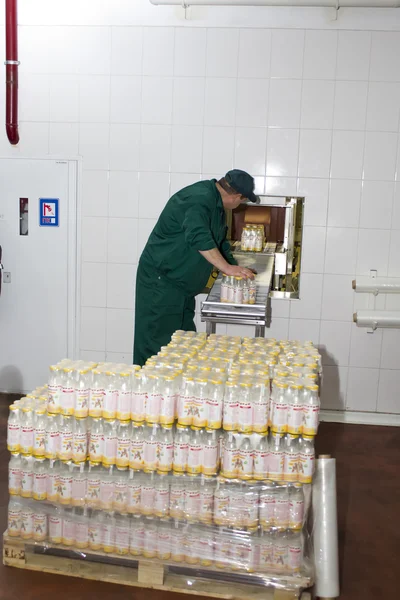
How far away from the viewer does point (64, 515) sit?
3062 millimetres

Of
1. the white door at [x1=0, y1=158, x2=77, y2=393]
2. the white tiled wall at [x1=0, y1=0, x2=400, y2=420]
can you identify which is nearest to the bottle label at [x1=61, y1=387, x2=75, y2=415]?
the white tiled wall at [x1=0, y1=0, x2=400, y2=420]

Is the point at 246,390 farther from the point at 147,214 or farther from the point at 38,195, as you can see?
the point at 38,195

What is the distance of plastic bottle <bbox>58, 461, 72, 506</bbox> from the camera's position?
3033 mm

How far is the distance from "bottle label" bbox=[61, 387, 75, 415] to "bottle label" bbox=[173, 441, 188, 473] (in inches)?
18.7

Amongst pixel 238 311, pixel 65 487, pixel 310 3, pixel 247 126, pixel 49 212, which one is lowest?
pixel 65 487

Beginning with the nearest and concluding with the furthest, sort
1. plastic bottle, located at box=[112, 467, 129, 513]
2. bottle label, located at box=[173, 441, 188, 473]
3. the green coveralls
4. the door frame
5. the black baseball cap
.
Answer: bottle label, located at box=[173, 441, 188, 473] < plastic bottle, located at box=[112, 467, 129, 513] < the black baseball cap < the green coveralls < the door frame

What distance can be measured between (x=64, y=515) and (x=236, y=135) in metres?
3.25

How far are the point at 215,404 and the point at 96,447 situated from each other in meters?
0.58

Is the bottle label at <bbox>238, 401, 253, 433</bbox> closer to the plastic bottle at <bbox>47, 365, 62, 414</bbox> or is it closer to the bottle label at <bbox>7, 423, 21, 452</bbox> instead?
the plastic bottle at <bbox>47, 365, 62, 414</bbox>

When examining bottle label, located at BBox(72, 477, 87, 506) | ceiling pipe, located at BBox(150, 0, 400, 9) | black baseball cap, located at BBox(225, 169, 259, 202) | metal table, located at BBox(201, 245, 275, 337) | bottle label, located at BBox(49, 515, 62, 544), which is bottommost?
bottle label, located at BBox(49, 515, 62, 544)

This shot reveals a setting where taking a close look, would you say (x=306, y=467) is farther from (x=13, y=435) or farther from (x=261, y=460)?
(x=13, y=435)

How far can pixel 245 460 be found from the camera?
2854mm

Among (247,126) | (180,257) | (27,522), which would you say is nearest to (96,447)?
(27,522)

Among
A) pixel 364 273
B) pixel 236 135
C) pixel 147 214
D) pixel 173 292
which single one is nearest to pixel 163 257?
pixel 173 292
